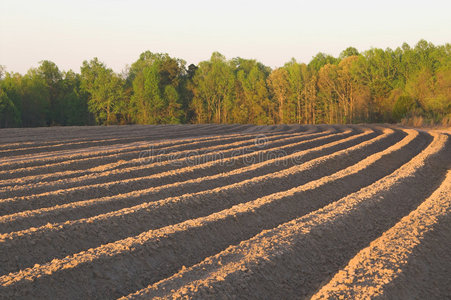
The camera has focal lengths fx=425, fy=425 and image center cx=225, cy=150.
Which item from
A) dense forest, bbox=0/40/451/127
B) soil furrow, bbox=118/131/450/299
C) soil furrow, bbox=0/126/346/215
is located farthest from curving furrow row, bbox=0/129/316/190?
dense forest, bbox=0/40/451/127

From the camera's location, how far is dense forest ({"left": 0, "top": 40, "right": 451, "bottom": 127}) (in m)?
48.0

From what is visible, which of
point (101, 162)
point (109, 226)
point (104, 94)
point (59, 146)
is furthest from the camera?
point (104, 94)

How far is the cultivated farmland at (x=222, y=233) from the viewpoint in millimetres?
4055

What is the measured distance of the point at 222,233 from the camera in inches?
220

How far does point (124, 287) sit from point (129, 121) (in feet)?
172

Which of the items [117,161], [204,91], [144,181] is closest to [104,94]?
[204,91]

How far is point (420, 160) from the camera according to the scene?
10914mm

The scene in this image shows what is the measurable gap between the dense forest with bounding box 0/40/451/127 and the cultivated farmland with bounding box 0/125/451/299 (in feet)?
125

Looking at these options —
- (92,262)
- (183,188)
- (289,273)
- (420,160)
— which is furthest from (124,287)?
(420,160)

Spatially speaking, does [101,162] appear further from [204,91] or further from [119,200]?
[204,91]

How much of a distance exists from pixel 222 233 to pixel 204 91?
50448mm

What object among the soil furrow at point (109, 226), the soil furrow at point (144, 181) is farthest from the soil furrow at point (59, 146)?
the soil furrow at point (109, 226)

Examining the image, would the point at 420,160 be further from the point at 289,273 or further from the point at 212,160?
the point at 289,273

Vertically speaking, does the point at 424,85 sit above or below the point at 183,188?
above
